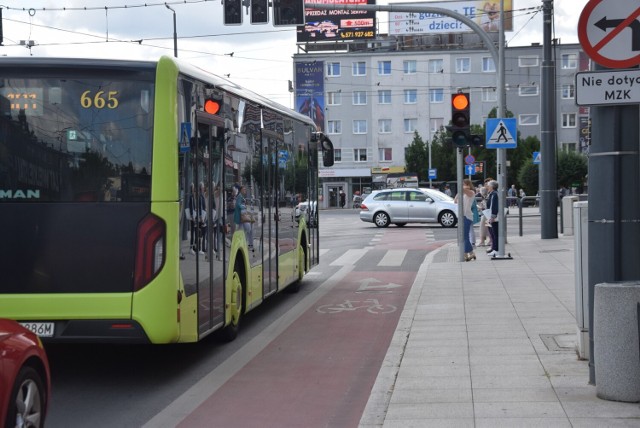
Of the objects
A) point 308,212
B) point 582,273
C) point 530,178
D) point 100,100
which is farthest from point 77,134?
point 530,178

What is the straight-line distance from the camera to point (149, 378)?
28.6ft

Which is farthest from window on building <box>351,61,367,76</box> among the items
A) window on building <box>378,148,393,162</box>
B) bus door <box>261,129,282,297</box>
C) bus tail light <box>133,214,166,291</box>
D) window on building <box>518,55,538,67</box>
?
bus tail light <box>133,214,166,291</box>

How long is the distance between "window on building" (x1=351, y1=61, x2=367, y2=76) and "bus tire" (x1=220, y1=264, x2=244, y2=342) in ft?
240

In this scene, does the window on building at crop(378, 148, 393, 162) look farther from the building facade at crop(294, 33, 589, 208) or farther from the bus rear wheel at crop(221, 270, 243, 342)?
the bus rear wheel at crop(221, 270, 243, 342)

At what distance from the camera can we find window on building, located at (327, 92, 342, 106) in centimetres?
8306

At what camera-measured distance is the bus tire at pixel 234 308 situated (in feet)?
33.5

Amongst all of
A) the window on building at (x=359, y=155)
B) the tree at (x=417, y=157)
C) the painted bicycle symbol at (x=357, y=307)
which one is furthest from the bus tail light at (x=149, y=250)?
the window on building at (x=359, y=155)

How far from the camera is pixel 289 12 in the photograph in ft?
62.4

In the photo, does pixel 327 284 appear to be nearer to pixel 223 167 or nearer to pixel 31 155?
pixel 223 167

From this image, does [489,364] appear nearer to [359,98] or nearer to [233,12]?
[233,12]

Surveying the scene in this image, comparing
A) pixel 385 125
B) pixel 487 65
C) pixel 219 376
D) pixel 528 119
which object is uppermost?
pixel 487 65

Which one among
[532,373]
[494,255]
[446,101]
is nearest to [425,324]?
[532,373]

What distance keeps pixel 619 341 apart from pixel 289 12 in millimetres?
13431

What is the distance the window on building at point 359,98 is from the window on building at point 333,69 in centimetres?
236
